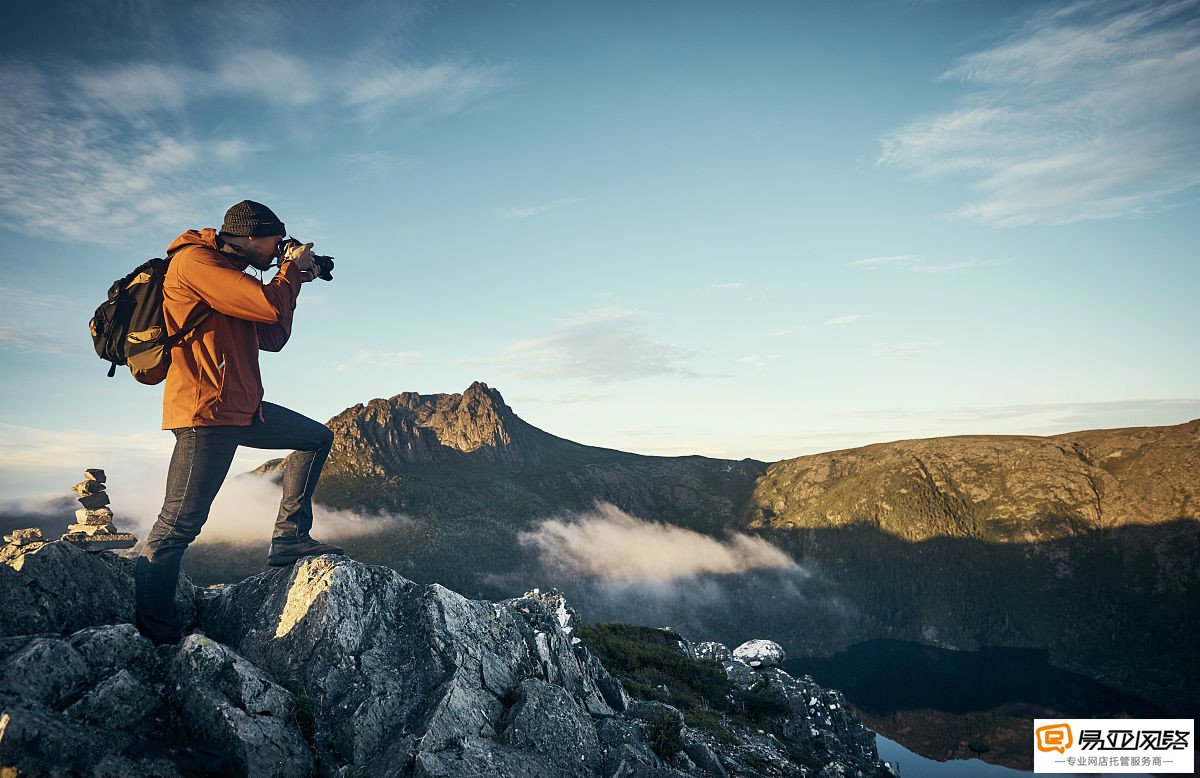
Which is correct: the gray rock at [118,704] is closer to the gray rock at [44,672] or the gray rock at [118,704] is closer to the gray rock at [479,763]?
the gray rock at [44,672]

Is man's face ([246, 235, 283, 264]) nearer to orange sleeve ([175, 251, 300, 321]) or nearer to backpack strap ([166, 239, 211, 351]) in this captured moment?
orange sleeve ([175, 251, 300, 321])

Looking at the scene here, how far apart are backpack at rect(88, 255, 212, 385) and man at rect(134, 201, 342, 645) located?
9cm

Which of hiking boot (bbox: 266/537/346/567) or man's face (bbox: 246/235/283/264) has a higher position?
man's face (bbox: 246/235/283/264)

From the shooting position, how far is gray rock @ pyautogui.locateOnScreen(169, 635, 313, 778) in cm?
727

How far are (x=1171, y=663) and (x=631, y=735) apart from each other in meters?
269

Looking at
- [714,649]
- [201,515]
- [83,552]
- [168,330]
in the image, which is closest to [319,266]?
[168,330]

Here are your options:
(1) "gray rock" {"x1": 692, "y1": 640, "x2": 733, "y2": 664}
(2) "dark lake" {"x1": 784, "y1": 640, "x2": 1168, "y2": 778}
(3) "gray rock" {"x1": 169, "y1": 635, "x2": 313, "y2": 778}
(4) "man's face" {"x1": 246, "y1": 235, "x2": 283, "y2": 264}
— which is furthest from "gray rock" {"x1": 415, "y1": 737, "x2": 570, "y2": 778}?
(2) "dark lake" {"x1": 784, "y1": 640, "x2": 1168, "y2": 778}

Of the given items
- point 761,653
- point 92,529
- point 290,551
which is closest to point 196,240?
point 290,551

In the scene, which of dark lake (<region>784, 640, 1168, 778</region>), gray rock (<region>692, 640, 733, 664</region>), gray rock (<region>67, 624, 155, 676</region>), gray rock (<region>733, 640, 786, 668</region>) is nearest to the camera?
gray rock (<region>67, 624, 155, 676</region>)

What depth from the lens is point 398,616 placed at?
33.0 ft

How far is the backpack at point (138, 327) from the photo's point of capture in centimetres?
773

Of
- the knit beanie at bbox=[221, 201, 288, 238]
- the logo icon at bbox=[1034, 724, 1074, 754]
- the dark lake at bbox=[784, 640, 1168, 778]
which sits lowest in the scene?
the dark lake at bbox=[784, 640, 1168, 778]

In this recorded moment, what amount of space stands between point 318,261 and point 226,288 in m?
1.62

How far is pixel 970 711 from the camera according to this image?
533 ft
